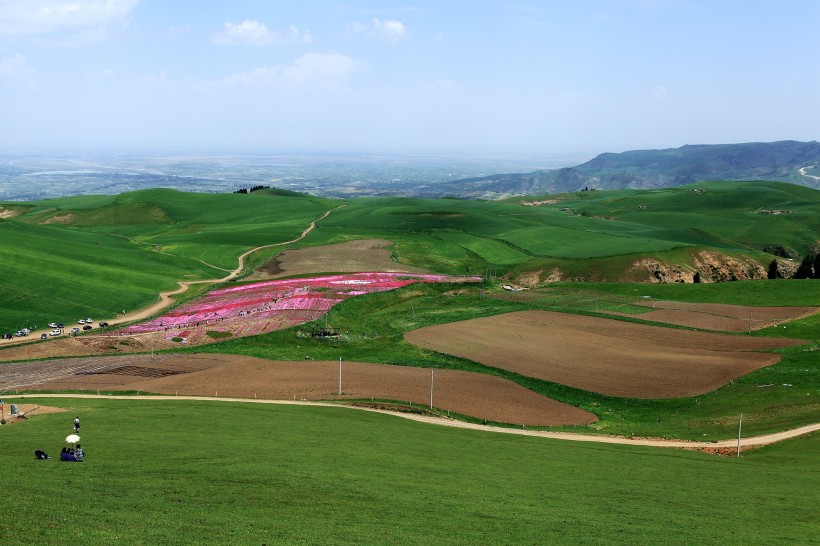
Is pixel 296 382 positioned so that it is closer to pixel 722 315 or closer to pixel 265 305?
pixel 265 305

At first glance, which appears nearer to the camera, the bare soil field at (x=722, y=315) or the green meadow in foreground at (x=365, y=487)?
the green meadow in foreground at (x=365, y=487)

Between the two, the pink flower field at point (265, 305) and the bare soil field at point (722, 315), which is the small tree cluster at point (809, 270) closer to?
the bare soil field at point (722, 315)

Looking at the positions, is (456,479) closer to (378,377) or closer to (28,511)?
(28,511)

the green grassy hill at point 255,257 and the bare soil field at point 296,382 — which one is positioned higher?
the green grassy hill at point 255,257

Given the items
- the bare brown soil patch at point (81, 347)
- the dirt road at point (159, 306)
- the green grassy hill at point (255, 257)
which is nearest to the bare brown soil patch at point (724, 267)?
the green grassy hill at point (255, 257)

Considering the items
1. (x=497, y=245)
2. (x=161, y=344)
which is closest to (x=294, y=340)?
(x=161, y=344)

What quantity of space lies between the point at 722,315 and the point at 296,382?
59.5 m

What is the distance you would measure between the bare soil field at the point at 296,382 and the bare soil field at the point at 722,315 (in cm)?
3437

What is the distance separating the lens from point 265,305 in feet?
312

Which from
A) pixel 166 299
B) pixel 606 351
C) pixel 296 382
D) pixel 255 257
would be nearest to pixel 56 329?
pixel 166 299

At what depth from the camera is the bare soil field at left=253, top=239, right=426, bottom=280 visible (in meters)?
124

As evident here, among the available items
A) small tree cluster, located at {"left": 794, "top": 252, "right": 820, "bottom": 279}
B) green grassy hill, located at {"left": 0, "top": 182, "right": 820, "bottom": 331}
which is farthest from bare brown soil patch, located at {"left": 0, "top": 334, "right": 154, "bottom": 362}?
small tree cluster, located at {"left": 794, "top": 252, "right": 820, "bottom": 279}

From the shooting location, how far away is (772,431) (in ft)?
158

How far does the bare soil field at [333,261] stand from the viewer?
12356cm
